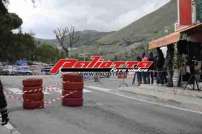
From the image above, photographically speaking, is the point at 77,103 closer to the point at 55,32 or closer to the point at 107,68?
the point at 107,68

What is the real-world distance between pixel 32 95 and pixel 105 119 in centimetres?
355

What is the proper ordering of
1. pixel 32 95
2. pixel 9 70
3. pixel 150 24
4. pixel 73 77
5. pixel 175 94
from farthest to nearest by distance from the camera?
pixel 150 24 → pixel 9 70 → pixel 175 94 → pixel 73 77 → pixel 32 95

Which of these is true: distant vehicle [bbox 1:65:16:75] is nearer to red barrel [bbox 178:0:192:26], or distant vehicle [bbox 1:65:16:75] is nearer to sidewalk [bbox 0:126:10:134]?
red barrel [bbox 178:0:192:26]

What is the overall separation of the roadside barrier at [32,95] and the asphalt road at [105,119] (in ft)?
1.15

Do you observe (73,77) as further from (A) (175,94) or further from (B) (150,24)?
(B) (150,24)

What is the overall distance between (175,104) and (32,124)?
8.15 m

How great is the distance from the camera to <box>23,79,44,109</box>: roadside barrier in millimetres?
18422

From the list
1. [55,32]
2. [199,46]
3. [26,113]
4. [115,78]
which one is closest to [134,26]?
[55,32]

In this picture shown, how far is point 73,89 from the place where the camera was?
19.4 meters

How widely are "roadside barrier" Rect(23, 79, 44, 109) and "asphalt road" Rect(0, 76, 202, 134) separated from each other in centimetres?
35

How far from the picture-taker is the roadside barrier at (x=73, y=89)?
63.5 ft
